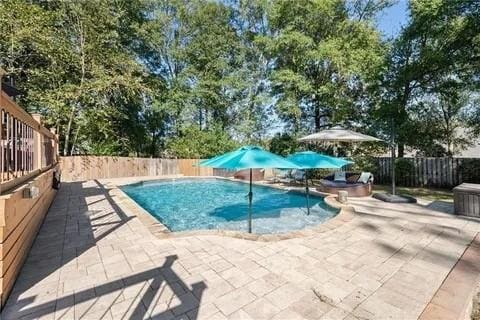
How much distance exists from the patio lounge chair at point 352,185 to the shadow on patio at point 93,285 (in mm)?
6587

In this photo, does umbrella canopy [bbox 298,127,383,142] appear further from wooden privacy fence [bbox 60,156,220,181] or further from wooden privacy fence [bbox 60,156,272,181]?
wooden privacy fence [bbox 60,156,220,181]

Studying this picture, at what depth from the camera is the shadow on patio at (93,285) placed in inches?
91.7

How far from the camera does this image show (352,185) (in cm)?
841

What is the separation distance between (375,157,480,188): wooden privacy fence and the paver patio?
20.7 ft

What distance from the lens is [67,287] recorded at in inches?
108

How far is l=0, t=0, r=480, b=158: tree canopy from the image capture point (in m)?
11.6

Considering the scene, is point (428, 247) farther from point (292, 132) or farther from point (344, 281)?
point (292, 132)

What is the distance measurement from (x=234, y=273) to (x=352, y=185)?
6577mm

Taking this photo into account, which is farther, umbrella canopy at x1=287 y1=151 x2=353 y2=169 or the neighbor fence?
the neighbor fence

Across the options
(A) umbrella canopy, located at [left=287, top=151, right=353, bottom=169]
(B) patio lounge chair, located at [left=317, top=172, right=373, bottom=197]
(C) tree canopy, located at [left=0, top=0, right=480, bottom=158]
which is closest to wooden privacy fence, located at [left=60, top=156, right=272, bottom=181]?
(C) tree canopy, located at [left=0, top=0, right=480, bottom=158]

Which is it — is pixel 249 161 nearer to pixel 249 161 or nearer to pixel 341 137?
pixel 249 161

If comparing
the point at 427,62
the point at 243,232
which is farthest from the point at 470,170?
the point at 243,232

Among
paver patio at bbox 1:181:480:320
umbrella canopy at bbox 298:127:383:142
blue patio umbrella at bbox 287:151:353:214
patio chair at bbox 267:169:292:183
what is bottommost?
paver patio at bbox 1:181:480:320

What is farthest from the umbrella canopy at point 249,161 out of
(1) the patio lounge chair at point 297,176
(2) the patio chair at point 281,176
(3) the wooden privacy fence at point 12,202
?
(2) the patio chair at point 281,176
